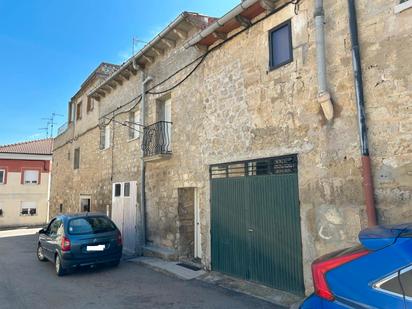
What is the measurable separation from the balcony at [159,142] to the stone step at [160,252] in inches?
108

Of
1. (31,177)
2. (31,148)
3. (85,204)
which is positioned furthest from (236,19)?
(31,148)

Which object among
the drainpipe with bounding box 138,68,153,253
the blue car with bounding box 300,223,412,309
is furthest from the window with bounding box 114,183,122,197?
the blue car with bounding box 300,223,412,309

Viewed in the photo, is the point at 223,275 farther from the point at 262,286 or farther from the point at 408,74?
the point at 408,74

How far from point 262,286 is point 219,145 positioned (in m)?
3.30

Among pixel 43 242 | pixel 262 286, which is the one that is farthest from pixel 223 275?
pixel 43 242

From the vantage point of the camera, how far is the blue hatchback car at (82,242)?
846cm

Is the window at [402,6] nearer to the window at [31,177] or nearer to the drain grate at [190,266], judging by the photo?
the drain grate at [190,266]

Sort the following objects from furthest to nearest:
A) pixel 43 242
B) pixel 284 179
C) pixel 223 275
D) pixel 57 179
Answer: pixel 57 179, pixel 43 242, pixel 223 275, pixel 284 179

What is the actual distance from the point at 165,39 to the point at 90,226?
5952 mm

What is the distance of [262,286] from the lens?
6.76m

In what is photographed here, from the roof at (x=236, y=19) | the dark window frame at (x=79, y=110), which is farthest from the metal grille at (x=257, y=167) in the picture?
the dark window frame at (x=79, y=110)

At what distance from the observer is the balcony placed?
33.4 ft

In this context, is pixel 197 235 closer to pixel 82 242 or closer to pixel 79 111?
pixel 82 242

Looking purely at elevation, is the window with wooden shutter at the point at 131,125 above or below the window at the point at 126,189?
above
